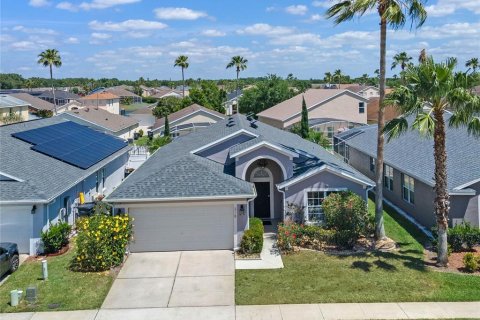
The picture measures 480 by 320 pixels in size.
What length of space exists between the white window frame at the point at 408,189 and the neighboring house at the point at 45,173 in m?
15.9

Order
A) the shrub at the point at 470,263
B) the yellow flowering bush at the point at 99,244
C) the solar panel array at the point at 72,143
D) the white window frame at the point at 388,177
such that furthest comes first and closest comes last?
A: the white window frame at the point at 388,177 < the solar panel array at the point at 72,143 < the yellow flowering bush at the point at 99,244 < the shrub at the point at 470,263

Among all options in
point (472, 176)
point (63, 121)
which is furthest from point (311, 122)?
point (472, 176)

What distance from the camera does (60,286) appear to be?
15.9 m

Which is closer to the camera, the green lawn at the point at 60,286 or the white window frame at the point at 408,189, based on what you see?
the green lawn at the point at 60,286

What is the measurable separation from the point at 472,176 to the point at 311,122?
31247mm

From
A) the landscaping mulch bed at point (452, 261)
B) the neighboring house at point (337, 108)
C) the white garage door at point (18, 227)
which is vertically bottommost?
the landscaping mulch bed at point (452, 261)

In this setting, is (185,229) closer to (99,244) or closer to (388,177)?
(99,244)

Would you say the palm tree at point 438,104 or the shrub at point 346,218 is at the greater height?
the palm tree at point 438,104

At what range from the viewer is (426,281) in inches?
621

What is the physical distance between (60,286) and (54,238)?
3.58 meters

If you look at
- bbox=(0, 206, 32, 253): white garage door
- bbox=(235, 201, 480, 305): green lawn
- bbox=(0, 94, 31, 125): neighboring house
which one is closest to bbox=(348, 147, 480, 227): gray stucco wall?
bbox=(235, 201, 480, 305): green lawn

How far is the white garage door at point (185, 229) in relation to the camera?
65.1 ft

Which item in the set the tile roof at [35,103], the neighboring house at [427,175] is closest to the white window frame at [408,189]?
the neighboring house at [427,175]

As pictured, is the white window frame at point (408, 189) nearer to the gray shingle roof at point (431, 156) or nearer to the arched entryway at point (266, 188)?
the gray shingle roof at point (431, 156)
